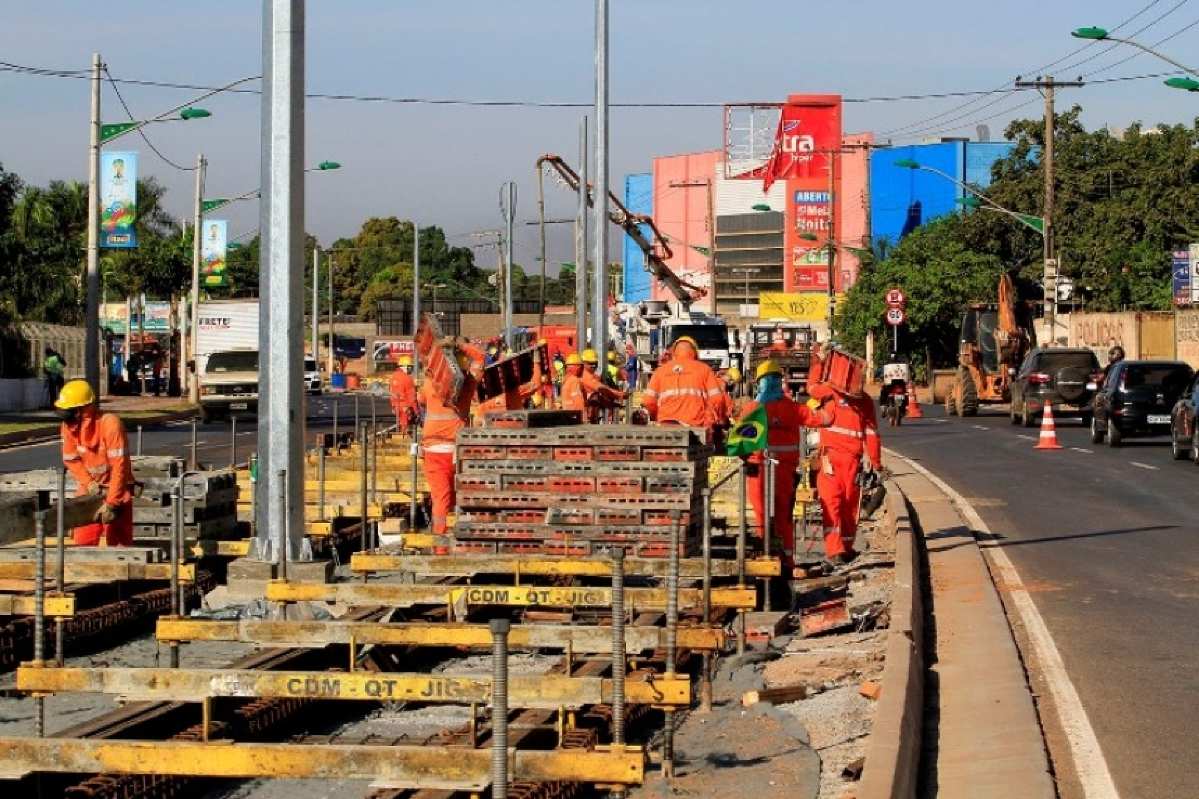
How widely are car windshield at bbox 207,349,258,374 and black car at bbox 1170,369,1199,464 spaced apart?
2648 centimetres

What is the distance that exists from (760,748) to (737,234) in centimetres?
13679

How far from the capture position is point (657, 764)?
923cm

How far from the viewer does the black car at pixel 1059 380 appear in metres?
43.0

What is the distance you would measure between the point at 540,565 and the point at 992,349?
1555 inches

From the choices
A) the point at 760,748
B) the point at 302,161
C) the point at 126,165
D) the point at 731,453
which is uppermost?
the point at 126,165

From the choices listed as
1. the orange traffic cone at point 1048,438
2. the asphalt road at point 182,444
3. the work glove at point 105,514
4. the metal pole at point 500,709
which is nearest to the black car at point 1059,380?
the orange traffic cone at point 1048,438

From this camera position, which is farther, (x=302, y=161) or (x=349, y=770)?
(x=302, y=161)

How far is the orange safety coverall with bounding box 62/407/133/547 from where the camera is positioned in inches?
577

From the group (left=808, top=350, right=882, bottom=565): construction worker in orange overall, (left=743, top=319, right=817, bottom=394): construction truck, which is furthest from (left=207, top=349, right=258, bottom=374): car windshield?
(left=808, top=350, right=882, bottom=565): construction worker in orange overall

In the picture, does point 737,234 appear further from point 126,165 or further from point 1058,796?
point 1058,796

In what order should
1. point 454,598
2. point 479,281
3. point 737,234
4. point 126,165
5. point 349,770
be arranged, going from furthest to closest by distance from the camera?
point 479,281, point 737,234, point 126,165, point 454,598, point 349,770

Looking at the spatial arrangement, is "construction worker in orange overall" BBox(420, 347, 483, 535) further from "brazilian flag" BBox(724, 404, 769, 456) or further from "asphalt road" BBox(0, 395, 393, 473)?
"asphalt road" BBox(0, 395, 393, 473)

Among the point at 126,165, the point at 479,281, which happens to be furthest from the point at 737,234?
the point at 126,165

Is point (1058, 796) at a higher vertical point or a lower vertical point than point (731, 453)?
lower
